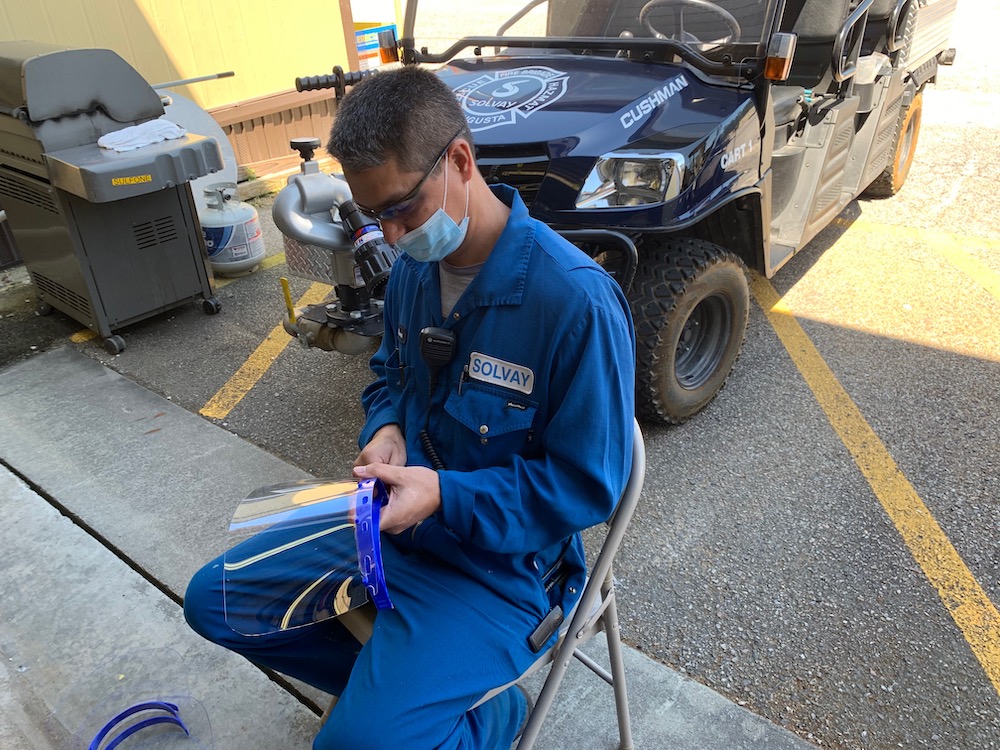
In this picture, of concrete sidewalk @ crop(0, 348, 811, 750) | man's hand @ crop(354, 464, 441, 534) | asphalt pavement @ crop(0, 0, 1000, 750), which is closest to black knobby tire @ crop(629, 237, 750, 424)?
asphalt pavement @ crop(0, 0, 1000, 750)

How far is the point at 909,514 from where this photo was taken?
117 inches

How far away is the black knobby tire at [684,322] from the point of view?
322 centimetres

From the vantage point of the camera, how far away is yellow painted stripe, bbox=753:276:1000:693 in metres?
2.47

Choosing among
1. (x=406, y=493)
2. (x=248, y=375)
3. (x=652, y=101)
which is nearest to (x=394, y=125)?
(x=406, y=493)

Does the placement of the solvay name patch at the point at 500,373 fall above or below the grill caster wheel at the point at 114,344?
above

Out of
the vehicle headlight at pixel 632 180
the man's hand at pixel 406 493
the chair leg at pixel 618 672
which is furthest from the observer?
the vehicle headlight at pixel 632 180

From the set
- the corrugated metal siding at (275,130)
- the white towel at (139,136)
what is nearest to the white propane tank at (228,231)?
the white towel at (139,136)

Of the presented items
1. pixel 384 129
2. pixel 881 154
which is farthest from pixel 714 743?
pixel 881 154

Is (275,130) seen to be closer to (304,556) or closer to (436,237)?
(436,237)

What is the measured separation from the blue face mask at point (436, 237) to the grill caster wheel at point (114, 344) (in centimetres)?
341

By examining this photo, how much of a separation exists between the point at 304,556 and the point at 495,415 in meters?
0.54

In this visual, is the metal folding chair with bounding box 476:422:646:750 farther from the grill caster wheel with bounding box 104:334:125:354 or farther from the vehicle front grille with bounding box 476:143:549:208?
the grill caster wheel with bounding box 104:334:125:354

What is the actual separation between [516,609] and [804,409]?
2589mm

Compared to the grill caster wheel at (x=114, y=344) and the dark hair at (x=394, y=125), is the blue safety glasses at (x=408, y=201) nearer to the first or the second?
the dark hair at (x=394, y=125)
